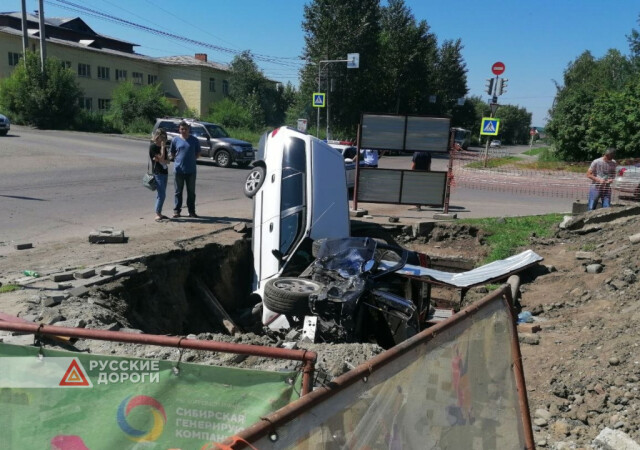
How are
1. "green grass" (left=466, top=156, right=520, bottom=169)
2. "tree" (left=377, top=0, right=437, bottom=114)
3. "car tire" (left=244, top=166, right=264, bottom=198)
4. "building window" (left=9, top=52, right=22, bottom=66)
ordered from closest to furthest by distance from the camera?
"car tire" (left=244, top=166, right=264, bottom=198), "green grass" (left=466, top=156, right=520, bottom=169), "building window" (left=9, top=52, right=22, bottom=66), "tree" (left=377, top=0, right=437, bottom=114)

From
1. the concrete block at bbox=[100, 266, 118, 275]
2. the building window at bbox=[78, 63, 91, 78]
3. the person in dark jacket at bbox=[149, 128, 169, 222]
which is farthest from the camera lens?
the building window at bbox=[78, 63, 91, 78]

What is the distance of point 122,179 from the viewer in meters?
17.7

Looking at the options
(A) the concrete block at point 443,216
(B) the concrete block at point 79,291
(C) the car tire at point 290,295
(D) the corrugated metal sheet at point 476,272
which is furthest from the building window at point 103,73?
(C) the car tire at point 290,295

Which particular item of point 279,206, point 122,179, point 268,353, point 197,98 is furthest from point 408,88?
point 268,353

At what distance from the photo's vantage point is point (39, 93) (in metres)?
37.6

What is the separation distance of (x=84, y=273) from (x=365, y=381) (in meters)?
5.14

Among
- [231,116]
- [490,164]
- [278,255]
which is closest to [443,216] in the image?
[278,255]

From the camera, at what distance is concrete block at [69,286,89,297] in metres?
5.89

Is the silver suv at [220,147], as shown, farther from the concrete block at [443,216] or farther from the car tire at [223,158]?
the concrete block at [443,216]

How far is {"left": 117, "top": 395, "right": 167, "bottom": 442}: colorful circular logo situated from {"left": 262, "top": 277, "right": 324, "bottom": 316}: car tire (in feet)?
9.55

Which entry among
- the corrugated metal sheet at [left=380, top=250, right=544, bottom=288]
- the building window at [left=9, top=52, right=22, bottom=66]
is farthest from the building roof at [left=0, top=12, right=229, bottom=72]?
the corrugated metal sheet at [left=380, top=250, right=544, bottom=288]

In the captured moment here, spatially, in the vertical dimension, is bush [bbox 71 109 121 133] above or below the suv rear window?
below

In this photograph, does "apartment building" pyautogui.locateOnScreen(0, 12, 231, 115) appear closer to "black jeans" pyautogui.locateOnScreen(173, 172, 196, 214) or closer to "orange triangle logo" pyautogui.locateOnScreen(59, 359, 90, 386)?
"black jeans" pyautogui.locateOnScreen(173, 172, 196, 214)

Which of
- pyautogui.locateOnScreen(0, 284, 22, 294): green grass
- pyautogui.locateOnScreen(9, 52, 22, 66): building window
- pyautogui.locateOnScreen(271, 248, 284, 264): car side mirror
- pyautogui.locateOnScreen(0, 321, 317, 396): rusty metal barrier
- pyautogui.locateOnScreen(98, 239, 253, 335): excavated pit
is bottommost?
pyautogui.locateOnScreen(98, 239, 253, 335): excavated pit
